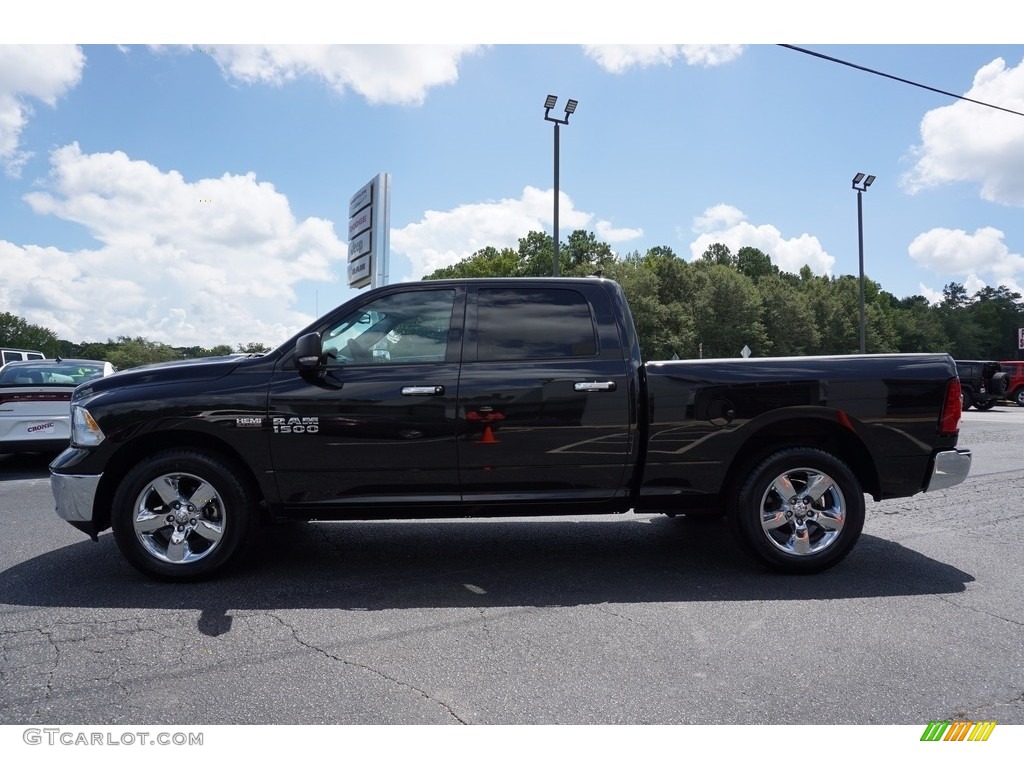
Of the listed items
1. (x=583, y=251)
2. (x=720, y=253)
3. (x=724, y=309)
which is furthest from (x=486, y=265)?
(x=720, y=253)

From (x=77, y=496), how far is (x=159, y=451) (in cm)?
54

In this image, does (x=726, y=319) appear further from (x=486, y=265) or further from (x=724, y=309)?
(x=486, y=265)

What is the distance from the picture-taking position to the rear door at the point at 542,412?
4438mm

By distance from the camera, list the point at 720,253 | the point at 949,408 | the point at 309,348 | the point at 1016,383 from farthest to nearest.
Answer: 1. the point at 720,253
2. the point at 1016,383
3. the point at 949,408
4. the point at 309,348

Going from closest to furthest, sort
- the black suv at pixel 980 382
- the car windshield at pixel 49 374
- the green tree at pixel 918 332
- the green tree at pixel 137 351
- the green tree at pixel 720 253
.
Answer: the car windshield at pixel 49 374, the black suv at pixel 980 382, the green tree at pixel 918 332, the green tree at pixel 720 253, the green tree at pixel 137 351

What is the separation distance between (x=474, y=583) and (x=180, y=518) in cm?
188

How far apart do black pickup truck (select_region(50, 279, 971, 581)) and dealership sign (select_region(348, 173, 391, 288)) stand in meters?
12.7

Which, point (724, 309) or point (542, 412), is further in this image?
point (724, 309)

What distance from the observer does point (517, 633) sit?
143 inches

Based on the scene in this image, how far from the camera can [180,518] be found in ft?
14.6

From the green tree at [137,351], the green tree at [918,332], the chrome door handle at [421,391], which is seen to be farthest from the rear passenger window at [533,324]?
the green tree at [137,351]

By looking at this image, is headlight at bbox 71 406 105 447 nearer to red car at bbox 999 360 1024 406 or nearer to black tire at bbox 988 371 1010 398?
black tire at bbox 988 371 1010 398

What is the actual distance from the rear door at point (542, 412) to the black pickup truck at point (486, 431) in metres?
0.01

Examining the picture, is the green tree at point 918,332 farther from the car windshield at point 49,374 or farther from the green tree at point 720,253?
the car windshield at point 49,374
